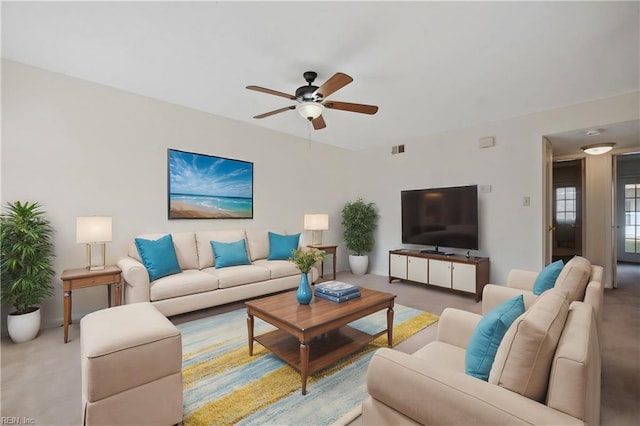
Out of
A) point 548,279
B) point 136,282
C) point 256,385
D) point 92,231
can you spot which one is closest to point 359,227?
point 548,279

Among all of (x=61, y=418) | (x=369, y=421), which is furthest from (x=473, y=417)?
(x=61, y=418)

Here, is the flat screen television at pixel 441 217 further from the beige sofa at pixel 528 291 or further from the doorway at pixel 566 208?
the doorway at pixel 566 208

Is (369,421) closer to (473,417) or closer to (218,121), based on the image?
(473,417)

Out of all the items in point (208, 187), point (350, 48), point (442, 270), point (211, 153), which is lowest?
point (442, 270)

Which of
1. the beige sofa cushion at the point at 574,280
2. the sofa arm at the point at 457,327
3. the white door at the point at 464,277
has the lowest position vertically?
the white door at the point at 464,277

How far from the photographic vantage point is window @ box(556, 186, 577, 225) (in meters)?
6.36

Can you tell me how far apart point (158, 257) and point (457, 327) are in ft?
9.87

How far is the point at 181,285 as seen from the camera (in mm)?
3119

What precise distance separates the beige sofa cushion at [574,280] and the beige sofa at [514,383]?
484 millimetres

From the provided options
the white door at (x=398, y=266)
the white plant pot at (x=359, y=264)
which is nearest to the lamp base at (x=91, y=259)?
the white plant pot at (x=359, y=264)

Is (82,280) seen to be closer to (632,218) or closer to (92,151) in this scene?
(92,151)

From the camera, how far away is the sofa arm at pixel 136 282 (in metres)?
2.87

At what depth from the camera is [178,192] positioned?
3.89 metres

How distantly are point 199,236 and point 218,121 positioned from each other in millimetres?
1690
